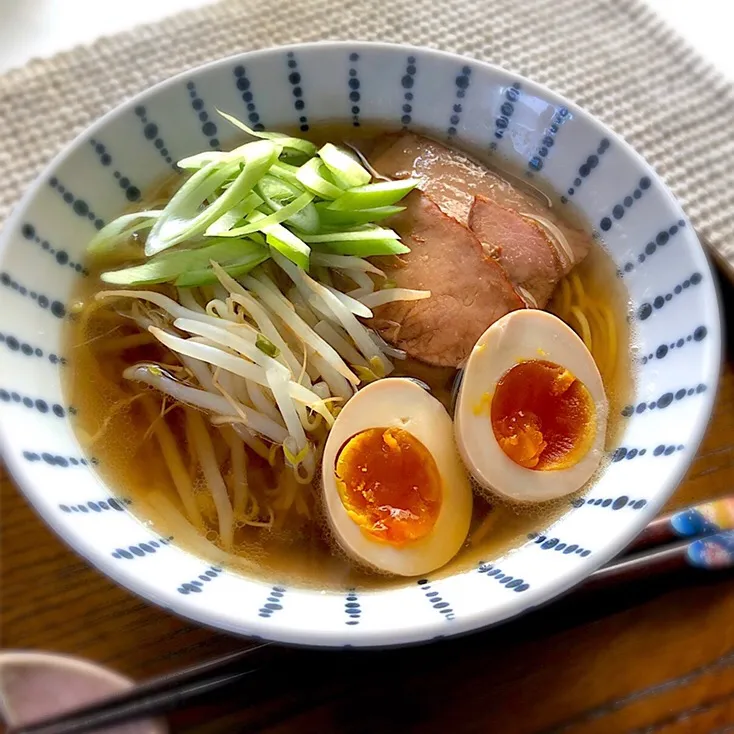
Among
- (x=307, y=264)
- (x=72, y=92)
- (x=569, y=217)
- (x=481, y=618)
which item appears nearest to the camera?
(x=481, y=618)

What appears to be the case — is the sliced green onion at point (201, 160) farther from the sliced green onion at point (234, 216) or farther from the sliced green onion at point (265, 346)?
the sliced green onion at point (265, 346)

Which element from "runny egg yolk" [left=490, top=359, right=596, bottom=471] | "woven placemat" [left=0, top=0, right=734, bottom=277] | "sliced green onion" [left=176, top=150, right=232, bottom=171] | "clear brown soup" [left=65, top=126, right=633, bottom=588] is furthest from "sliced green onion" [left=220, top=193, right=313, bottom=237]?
"woven placemat" [left=0, top=0, right=734, bottom=277]

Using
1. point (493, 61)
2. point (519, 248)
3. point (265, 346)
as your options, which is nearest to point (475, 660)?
point (265, 346)

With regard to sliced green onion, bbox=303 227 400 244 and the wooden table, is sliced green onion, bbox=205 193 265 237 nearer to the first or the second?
sliced green onion, bbox=303 227 400 244

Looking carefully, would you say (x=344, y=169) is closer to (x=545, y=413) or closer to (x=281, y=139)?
(x=281, y=139)

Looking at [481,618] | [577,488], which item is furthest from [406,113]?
[481,618]

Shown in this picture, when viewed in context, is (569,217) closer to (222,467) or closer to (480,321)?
(480,321)
